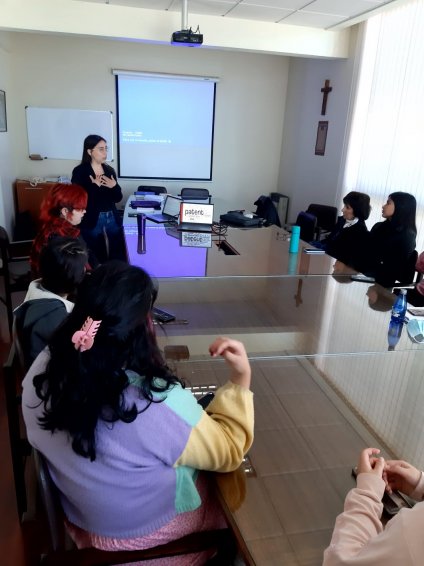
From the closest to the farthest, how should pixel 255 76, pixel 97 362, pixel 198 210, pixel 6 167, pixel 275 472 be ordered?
pixel 97 362, pixel 275 472, pixel 198 210, pixel 6 167, pixel 255 76

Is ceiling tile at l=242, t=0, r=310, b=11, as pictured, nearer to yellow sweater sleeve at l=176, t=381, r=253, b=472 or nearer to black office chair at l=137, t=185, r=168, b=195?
black office chair at l=137, t=185, r=168, b=195

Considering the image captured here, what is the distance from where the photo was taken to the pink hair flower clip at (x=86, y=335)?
0.82m

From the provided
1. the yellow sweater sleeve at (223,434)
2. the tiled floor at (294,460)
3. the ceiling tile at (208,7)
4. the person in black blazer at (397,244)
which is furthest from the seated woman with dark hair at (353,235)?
the yellow sweater sleeve at (223,434)

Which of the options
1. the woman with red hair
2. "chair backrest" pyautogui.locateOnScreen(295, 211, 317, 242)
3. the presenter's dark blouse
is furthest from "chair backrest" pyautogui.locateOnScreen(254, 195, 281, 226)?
the woman with red hair

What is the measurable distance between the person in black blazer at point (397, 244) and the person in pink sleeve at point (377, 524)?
2131 millimetres

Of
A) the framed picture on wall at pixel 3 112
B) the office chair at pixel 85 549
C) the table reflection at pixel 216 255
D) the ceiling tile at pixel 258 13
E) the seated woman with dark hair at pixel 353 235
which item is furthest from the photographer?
the framed picture on wall at pixel 3 112

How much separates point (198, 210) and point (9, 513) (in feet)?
8.12

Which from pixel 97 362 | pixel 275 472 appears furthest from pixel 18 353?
pixel 275 472

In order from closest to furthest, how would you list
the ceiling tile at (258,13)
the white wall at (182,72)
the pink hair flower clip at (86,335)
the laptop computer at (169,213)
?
1. the pink hair flower clip at (86,335)
2. the laptop computer at (169,213)
3. the ceiling tile at (258,13)
4. the white wall at (182,72)

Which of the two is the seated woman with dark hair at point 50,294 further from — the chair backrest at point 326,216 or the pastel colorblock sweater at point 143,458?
the chair backrest at point 326,216

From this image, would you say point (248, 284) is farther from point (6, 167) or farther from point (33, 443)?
point (6, 167)

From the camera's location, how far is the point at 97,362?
0.85 meters

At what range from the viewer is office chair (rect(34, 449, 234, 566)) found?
3.04 ft

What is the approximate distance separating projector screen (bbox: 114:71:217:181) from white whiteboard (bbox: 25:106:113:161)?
→ 272mm
